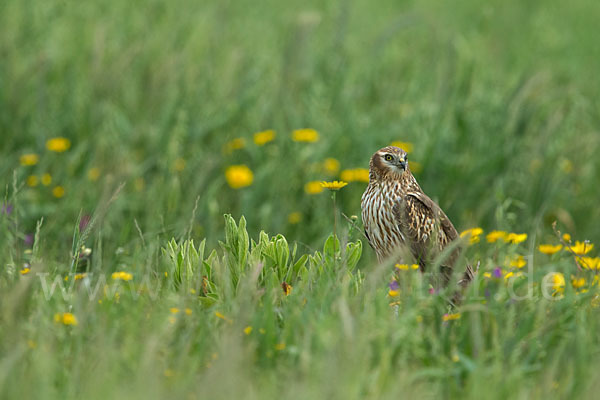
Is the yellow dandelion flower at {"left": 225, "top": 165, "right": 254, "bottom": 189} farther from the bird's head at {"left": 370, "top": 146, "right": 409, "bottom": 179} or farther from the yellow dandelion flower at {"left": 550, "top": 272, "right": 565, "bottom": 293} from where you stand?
the yellow dandelion flower at {"left": 550, "top": 272, "right": 565, "bottom": 293}

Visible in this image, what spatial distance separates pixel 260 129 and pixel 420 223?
2.52m

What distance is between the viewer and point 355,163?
21.8ft

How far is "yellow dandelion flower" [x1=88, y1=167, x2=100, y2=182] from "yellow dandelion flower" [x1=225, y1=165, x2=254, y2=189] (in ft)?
3.22

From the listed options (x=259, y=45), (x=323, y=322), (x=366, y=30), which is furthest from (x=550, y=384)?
(x=366, y=30)

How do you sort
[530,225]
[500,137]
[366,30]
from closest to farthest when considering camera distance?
1. [530,225]
2. [500,137]
3. [366,30]

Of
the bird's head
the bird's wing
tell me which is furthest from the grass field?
the bird's head

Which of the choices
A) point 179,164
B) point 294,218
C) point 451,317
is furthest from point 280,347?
point 179,164

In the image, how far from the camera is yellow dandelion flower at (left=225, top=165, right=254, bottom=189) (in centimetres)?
631

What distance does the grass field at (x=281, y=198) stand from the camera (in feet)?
9.18

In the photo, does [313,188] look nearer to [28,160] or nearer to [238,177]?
[238,177]

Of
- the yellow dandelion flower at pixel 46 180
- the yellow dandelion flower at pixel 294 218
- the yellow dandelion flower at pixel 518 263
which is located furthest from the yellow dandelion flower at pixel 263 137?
the yellow dandelion flower at pixel 518 263

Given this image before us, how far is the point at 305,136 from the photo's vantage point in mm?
6605

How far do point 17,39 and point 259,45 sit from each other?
2.97m

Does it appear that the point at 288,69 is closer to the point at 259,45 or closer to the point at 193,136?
the point at 193,136
